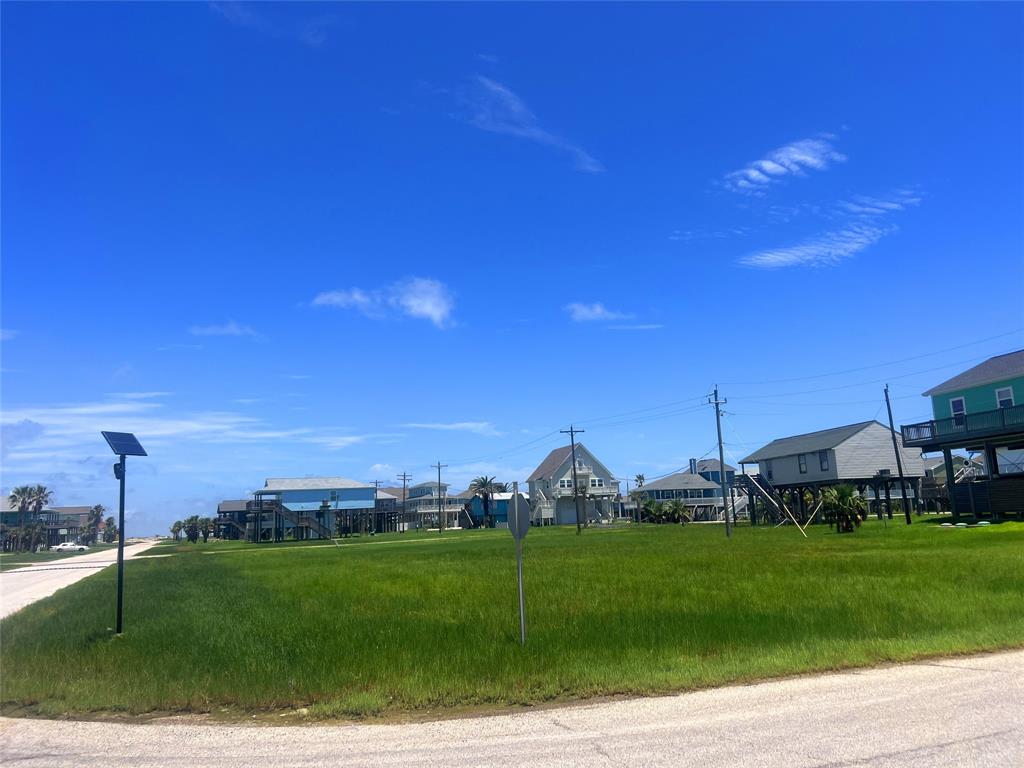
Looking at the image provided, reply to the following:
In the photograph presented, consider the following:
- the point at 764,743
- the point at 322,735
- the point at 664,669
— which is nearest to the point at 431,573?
the point at 664,669

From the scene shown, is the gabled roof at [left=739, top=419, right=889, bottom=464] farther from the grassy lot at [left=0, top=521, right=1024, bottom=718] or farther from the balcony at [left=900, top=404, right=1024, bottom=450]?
the grassy lot at [left=0, top=521, right=1024, bottom=718]

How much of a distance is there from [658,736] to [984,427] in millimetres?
43353

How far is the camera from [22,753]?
24.5 feet

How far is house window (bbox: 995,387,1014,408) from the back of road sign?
44030 mm

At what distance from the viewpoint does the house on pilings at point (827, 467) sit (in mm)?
64875

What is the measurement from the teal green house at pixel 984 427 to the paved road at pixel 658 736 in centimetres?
3880

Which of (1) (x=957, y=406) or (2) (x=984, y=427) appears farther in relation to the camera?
(1) (x=957, y=406)

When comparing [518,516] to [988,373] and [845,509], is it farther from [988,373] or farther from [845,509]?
[988,373]

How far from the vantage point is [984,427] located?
42031 millimetres

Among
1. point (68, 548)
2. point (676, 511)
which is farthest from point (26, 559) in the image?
point (676, 511)

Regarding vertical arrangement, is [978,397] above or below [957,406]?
above

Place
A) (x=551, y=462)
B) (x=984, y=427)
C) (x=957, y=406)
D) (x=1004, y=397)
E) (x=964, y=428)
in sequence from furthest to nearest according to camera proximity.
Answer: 1. (x=551, y=462)
2. (x=957, y=406)
3. (x=1004, y=397)
4. (x=964, y=428)
5. (x=984, y=427)

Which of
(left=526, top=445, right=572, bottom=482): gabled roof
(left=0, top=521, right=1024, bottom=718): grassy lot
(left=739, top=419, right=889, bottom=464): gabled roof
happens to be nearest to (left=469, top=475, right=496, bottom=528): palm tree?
(left=526, top=445, right=572, bottom=482): gabled roof

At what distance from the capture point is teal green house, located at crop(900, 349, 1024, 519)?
41.5m
